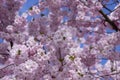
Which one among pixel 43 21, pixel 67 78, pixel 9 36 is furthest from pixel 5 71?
pixel 67 78

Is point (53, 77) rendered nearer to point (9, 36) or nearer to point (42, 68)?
point (42, 68)

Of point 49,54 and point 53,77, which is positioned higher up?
point 49,54

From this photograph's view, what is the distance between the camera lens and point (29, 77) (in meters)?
5.69

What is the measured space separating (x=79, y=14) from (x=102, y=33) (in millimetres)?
951

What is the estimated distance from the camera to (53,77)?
5750 millimetres

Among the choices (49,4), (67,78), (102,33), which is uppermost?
(49,4)

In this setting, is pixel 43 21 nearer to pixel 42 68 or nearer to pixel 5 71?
pixel 5 71

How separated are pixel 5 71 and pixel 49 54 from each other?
9.26 feet

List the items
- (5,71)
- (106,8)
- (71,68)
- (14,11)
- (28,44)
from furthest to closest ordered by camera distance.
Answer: (14,11) < (106,8) < (5,71) < (28,44) < (71,68)

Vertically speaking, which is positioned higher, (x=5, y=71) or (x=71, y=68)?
(x=5, y=71)

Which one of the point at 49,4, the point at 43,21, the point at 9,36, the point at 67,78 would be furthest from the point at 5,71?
the point at 67,78

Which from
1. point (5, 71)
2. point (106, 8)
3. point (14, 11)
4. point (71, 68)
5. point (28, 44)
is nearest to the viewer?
point (71, 68)

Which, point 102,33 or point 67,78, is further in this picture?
point 102,33

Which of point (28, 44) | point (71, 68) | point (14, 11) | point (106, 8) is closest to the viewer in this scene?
point (71, 68)
